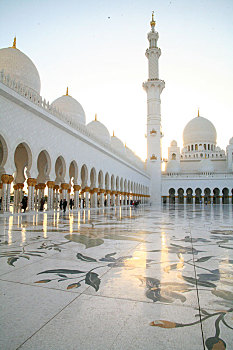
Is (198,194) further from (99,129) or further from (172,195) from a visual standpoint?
(99,129)

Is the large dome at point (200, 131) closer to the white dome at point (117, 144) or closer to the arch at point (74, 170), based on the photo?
the white dome at point (117, 144)

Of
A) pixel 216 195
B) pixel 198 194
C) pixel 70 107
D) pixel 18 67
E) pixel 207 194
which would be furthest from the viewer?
pixel 198 194

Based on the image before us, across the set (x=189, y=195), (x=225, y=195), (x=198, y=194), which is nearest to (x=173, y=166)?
(x=189, y=195)

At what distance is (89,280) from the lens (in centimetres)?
141

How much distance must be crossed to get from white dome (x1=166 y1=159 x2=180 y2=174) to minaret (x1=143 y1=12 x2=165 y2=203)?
2732 millimetres

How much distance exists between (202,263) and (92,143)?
12218mm

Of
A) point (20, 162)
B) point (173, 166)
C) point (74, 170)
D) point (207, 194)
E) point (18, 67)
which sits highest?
point (18, 67)

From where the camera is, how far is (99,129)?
62.3 feet

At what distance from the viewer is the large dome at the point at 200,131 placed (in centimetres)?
3156

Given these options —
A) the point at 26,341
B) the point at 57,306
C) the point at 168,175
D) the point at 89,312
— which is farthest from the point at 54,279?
the point at 168,175

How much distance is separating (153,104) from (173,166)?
8385 mm

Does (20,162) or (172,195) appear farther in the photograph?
(172,195)

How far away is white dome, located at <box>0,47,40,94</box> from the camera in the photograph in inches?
413

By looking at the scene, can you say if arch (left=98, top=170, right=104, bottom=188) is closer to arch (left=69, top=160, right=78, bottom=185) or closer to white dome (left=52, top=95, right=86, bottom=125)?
arch (left=69, top=160, right=78, bottom=185)
